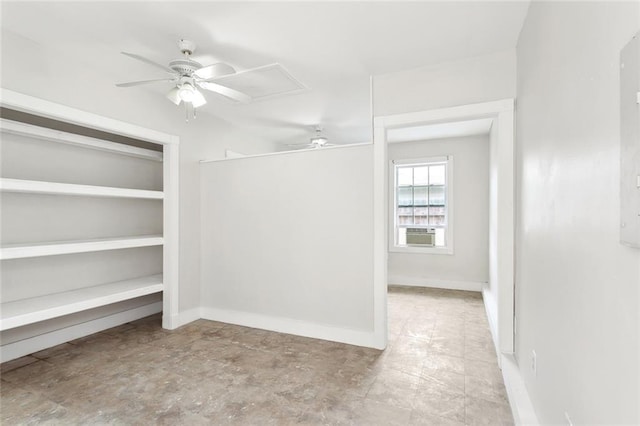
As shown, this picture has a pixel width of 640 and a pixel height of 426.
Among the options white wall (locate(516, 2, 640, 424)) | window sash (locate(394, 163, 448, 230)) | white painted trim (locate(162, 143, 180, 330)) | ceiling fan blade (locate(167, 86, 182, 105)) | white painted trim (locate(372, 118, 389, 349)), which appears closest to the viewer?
white wall (locate(516, 2, 640, 424))

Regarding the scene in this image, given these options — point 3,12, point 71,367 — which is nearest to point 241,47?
point 3,12

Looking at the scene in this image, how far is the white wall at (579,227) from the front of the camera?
91cm

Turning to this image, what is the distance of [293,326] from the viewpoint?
3.47 metres

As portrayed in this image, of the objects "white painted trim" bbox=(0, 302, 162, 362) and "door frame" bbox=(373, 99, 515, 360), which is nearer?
"door frame" bbox=(373, 99, 515, 360)

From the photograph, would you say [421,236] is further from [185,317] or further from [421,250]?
[185,317]

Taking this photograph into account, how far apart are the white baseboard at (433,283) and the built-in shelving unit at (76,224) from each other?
12.4 feet

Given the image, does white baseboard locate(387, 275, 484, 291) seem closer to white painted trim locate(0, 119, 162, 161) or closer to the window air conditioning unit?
the window air conditioning unit

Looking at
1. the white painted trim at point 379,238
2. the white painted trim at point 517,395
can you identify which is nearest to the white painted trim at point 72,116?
the white painted trim at point 379,238

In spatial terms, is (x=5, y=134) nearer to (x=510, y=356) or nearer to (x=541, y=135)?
(x=541, y=135)

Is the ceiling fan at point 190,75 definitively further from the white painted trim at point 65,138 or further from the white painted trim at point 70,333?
the white painted trim at point 70,333

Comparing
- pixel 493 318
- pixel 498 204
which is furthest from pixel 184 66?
pixel 493 318

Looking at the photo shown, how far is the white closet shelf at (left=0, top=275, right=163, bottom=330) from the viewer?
250 centimetres

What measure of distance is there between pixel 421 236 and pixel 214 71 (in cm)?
457

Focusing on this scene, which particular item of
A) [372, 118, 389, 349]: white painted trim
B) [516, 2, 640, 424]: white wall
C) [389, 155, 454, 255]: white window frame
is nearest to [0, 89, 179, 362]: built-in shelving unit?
[372, 118, 389, 349]: white painted trim
